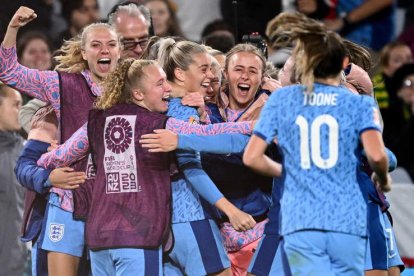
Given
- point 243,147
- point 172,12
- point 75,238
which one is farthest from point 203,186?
point 172,12

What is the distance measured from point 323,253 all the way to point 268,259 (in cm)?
105

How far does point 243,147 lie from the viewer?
7.30m

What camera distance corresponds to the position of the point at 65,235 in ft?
25.5

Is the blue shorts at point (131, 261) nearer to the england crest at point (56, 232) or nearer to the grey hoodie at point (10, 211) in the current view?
the england crest at point (56, 232)

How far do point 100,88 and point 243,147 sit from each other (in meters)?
1.06

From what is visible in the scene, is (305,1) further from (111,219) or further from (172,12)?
(111,219)

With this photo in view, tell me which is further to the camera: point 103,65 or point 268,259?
point 103,65

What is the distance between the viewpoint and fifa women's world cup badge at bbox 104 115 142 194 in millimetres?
7176

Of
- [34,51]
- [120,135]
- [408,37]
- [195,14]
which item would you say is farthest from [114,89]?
[408,37]

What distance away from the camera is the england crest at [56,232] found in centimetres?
777

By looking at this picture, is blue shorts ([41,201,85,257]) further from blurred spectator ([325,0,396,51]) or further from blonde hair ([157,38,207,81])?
blurred spectator ([325,0,396,51])

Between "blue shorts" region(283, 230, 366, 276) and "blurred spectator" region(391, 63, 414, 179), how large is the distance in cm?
426

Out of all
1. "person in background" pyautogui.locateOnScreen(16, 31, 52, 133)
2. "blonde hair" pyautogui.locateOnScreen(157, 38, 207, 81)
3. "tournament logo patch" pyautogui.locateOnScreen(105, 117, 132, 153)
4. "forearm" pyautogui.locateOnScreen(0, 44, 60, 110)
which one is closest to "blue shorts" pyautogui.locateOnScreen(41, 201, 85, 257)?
"forearm" pyautogui.locateOnScreen(0, 44, 60, 110)

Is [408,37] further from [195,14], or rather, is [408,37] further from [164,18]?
[164,18]
